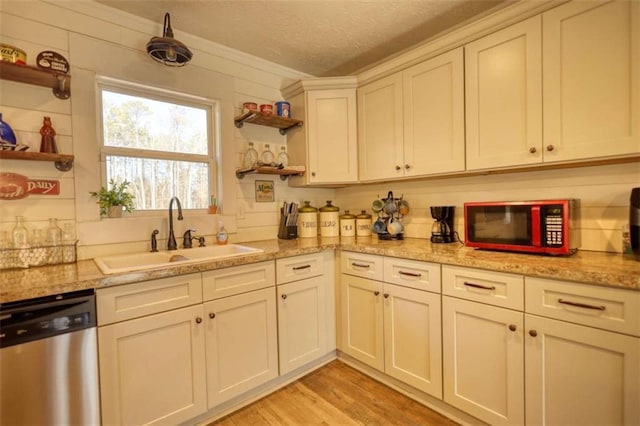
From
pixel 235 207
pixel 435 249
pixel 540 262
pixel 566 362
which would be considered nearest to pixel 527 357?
pixel 566 362

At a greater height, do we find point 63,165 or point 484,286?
point 63,165

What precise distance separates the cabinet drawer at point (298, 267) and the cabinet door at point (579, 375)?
49.7 inches

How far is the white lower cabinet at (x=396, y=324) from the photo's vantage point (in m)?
1.71

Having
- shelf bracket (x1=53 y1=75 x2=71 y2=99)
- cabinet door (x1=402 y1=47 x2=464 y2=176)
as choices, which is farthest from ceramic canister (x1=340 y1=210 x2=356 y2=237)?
shelf bracket (x1=53 y1=75 x2=71 y2=99)

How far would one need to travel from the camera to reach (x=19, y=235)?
151 centimetres

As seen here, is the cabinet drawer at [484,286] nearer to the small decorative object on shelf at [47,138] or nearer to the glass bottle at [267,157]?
the glass bottle at [267,157]

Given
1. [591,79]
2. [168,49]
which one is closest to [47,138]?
[168,49]

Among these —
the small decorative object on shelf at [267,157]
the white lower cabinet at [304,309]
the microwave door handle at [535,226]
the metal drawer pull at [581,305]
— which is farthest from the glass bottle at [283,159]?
the metal drawer pull at [581,305]

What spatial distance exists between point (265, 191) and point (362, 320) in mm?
1312

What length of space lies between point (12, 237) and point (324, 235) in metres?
1.95

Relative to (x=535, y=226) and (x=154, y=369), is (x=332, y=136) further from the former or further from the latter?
(x=154, y=369)

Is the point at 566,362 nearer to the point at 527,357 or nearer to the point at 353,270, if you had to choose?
the point at 527,357

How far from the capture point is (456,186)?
7.20ft

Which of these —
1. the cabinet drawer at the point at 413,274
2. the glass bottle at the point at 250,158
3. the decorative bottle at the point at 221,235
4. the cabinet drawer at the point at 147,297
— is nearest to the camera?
the cabinet drawer at the point at 147,297
